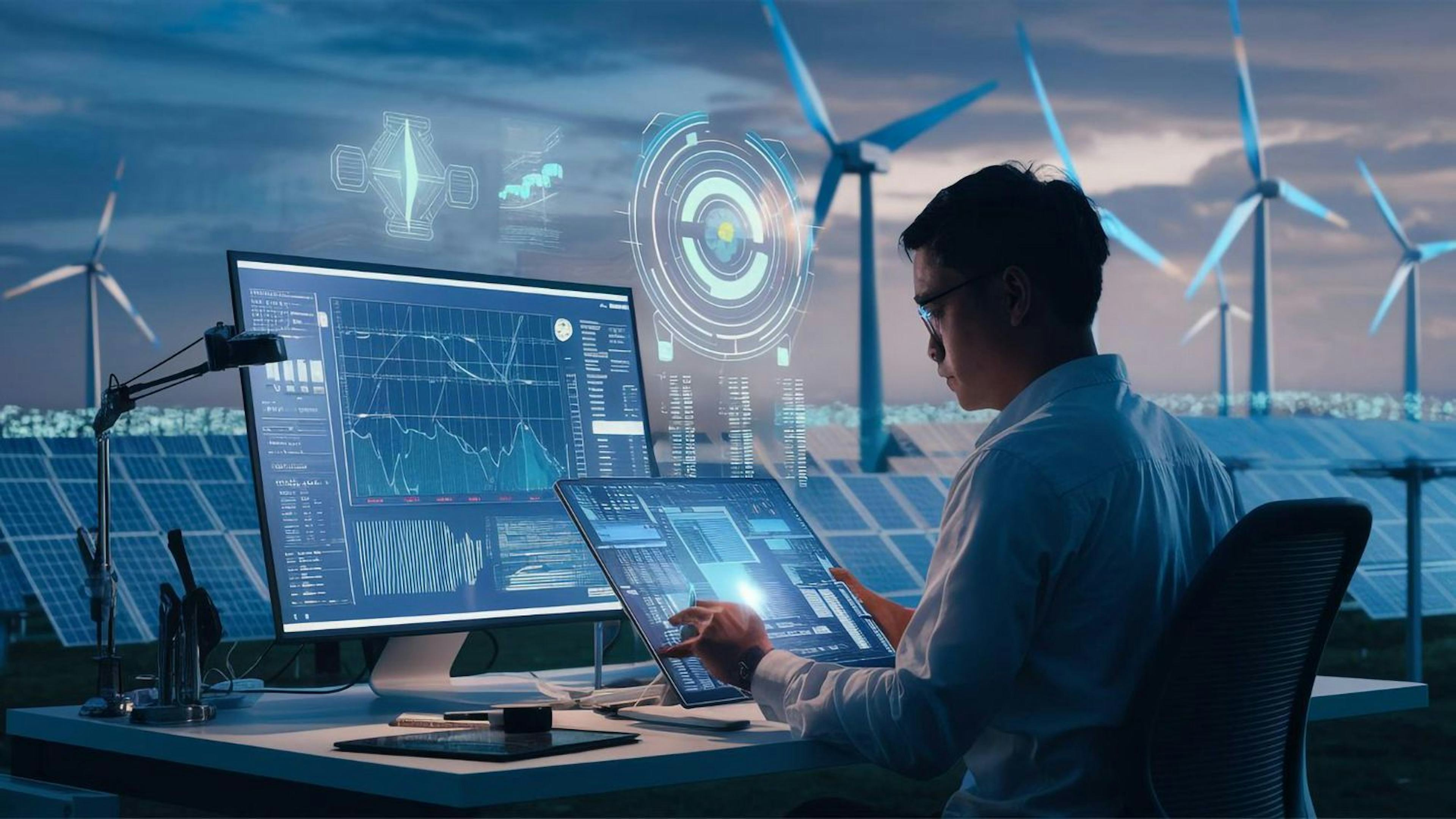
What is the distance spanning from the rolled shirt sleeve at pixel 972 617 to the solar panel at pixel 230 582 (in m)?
8.59

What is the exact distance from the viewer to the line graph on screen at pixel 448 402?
2.23 m

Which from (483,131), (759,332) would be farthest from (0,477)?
(759,332)

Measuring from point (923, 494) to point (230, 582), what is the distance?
17.6ft

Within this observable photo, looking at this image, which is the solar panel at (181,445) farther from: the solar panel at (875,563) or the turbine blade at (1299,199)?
the turbine blade at (1299,199)

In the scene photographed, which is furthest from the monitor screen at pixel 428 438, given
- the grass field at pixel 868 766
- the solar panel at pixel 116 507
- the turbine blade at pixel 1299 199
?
the turbine blade at pixel 1299 199

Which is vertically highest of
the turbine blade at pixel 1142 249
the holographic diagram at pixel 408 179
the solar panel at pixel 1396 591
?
the turbine blade at pixel 1142 249

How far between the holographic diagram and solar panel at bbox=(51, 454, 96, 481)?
462 centimetres

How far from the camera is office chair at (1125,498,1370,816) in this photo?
1613 millimetres

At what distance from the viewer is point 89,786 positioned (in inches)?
81.3

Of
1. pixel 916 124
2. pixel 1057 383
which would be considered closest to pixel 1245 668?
pixel 1057 383

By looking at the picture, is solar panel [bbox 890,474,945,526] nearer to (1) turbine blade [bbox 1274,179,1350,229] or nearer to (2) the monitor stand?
(1) turbine blade [bbox 1274,179,1350,229]

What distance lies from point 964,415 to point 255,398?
12.8 metres

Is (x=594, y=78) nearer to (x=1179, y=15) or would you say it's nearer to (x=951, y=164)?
(x=951, y=164)

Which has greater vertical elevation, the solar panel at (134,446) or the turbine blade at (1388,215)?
the turbine blade at (1388,215)
